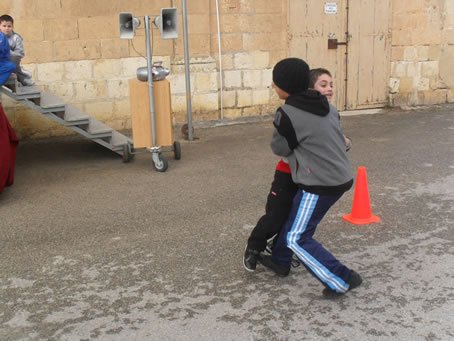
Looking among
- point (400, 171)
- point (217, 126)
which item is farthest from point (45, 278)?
point (217, 126)

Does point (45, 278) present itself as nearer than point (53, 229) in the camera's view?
Yes

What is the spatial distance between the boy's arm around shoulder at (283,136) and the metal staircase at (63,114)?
4136 millimetres

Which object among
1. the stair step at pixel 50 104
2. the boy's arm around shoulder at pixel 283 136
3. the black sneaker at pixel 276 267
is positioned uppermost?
the boy's arm around shoulder at pixel 283 136

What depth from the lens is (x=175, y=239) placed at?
4742 mm

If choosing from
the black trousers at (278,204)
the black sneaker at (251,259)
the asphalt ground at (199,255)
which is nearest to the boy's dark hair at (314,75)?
the black trousers at (278,204)

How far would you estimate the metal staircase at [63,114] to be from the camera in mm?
6887

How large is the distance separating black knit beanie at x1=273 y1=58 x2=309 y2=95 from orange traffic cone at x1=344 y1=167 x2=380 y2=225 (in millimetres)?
1782

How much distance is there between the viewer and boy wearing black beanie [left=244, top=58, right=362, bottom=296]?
3443mm

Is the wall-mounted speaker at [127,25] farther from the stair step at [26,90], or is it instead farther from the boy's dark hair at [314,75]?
the boy's dark hair at [314,75]

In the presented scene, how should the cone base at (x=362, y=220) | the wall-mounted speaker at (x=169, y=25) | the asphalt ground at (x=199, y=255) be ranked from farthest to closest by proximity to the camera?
1. the wall-mounted speaker at (x=169, y=25)
2. the cone base at (x=362, y=220)
3. the asphalt ground at (x=199, y=255)

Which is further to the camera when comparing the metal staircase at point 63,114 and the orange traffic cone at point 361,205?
the metal staircase at point 63,114

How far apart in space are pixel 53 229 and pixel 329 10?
7.38 meters

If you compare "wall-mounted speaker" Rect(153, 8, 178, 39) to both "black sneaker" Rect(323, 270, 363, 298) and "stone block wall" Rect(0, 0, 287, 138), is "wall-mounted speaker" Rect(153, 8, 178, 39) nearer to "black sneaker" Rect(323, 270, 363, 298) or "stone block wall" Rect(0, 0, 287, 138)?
"stone block wall" Rect(0, 0, 287, 138)

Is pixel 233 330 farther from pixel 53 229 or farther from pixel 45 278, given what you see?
pixel 53 229
